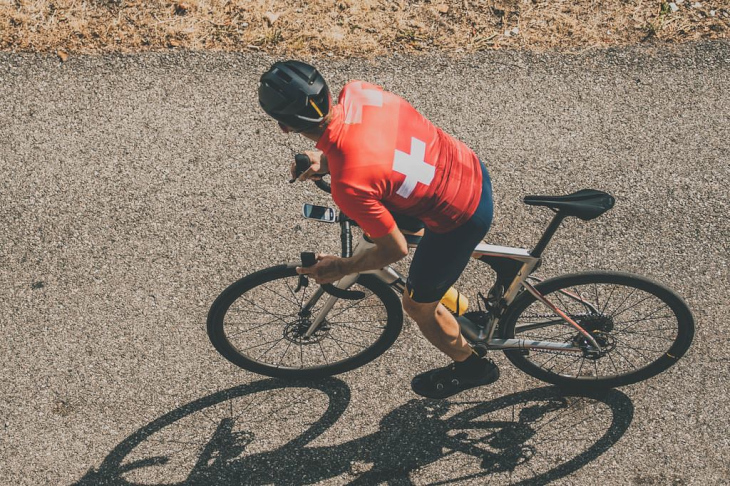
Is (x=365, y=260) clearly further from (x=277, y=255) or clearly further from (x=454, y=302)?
(x=277, y=255)

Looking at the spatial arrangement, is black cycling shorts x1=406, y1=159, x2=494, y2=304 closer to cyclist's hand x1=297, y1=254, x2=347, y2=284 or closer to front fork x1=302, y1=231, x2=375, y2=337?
front fork x1=302, y1=231, x2=375, y2=337

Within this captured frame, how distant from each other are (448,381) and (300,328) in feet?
3.28

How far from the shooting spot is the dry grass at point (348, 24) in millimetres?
5875

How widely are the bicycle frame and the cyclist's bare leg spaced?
143mm

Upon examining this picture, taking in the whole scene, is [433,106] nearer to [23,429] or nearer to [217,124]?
[217,124]

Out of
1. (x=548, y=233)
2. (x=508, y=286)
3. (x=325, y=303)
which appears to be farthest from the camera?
(x=325, y=303)

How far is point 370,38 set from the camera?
5.93 m

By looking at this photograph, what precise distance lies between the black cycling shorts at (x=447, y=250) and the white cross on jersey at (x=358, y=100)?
71 centimetres

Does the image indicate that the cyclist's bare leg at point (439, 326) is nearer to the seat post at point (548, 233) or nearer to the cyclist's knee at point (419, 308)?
the cyclist's knee at point (419, 308)

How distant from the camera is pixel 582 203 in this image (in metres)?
3.38

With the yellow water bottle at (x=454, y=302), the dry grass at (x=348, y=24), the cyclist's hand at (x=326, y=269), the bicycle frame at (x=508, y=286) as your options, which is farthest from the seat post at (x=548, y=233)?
the dry grass at (x=348, y=24)

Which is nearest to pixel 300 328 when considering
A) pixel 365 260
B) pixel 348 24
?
pixel 365 260

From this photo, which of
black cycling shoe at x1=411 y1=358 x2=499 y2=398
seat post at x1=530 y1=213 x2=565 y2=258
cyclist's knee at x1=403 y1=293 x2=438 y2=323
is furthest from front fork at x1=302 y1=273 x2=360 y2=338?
seat post at x1=530 y1=213 x2=565 y2=258

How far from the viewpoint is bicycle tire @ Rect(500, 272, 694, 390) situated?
148 inches
